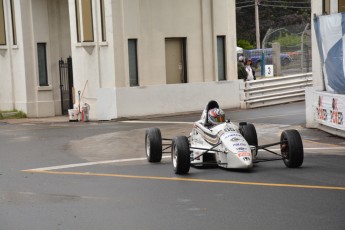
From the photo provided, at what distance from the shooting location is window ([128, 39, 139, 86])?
1013 inches

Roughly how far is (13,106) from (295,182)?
20729mm

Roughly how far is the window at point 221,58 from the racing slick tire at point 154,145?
1328 cm

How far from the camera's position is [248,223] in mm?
9195

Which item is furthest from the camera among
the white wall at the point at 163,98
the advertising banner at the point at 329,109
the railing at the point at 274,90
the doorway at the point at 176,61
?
the railing at the point at 274,90

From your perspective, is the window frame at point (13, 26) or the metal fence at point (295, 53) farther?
the metal fence at point (295, 53)

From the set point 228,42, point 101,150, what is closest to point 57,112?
point 228,42

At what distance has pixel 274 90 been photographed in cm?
2912

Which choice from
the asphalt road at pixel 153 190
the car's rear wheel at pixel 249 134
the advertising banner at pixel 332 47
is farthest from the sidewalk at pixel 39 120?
the car's rear wheel at pixel 249 134

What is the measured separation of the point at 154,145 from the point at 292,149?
306cm

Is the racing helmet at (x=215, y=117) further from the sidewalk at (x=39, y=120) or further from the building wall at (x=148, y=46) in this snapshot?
the sidewalk at (x=39, y=120)

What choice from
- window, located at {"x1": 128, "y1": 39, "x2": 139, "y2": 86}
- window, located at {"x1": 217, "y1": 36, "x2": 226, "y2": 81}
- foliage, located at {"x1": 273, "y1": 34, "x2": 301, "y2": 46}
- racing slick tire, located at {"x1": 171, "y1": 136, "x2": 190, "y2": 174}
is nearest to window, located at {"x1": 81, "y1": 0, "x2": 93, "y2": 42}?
window, located at {"x1": 128, "y1": 39, "x2": 139, "y2": 86}

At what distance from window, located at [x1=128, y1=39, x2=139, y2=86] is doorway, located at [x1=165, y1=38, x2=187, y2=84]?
1.58 m

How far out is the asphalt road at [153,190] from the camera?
9531 mm

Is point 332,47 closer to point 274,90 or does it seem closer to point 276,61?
point 274,90
